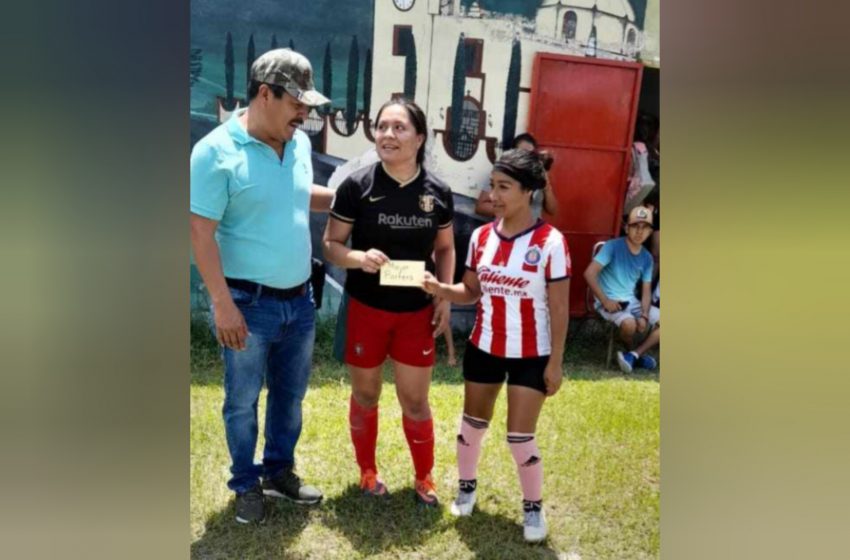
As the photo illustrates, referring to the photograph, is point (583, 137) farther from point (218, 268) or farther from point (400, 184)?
point (218, 268)

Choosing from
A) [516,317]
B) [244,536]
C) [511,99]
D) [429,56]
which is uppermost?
[429,56]

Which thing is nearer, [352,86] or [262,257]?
[262,257]

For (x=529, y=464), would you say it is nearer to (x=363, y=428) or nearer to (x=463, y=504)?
(x=463, y=504)

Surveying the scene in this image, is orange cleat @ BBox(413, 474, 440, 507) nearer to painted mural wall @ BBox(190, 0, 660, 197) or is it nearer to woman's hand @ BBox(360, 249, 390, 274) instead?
woman's hand @ BBox(360, 249, 390, 274)

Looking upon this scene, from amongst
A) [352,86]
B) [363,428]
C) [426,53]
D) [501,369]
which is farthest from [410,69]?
[363,428]

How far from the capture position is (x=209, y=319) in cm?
258

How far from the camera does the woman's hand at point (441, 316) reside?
2641 millimetres

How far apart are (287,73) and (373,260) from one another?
0.70m

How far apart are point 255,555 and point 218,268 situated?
1.00m

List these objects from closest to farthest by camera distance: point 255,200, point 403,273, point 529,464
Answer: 1. point 255,200
2. point 403,273
3. point 529,464

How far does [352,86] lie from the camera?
2.63 metres

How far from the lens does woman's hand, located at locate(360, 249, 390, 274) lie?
2551 mm

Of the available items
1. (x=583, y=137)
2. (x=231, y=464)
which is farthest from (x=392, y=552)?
(x=583, y=137)

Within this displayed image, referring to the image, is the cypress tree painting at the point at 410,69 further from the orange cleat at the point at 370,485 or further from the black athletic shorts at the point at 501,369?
the orange cleat at the point at 370,485
